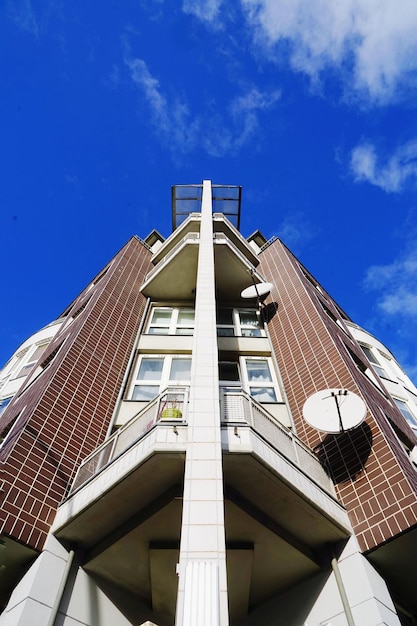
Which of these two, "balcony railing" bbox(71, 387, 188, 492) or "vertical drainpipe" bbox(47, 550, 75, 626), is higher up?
"balcony railing" bbox(71, 387, 188, 492)

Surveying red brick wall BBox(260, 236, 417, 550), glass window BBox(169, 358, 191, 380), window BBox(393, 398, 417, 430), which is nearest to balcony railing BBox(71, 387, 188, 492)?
red brick wall BBox(260, 236, 417, 550)

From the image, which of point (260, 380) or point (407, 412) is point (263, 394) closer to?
point (260, 380)

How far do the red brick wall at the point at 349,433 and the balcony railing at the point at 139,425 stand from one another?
11.9ft

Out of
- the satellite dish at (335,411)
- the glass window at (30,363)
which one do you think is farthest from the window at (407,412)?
the glass window at (30,363)

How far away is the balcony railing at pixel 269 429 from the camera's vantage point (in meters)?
8.11

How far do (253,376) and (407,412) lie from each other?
586 centimetres

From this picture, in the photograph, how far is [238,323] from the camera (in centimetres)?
1666

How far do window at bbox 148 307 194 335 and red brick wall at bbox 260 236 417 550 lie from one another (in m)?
3.16

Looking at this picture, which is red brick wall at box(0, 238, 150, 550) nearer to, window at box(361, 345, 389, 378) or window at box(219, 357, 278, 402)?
window at box(219, 357, 278, 402)

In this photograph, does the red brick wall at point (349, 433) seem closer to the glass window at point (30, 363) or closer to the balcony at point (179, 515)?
the balcony at point (179, 515)

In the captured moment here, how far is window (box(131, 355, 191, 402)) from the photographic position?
41.1ft

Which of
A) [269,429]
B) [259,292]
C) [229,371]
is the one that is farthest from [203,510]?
[259,292]

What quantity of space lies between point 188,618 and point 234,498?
10.4 ft

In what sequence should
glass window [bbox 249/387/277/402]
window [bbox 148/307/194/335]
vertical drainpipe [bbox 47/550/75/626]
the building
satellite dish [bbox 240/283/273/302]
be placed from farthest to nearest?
1. window [bbox 148/307/194/335]
2. satellite dish [bbox 240/283/273/302]
3. glass window [bbox 249/387/277/402]
4. the building
5. vertical drainpipe [bbox 47/550/75/626]
